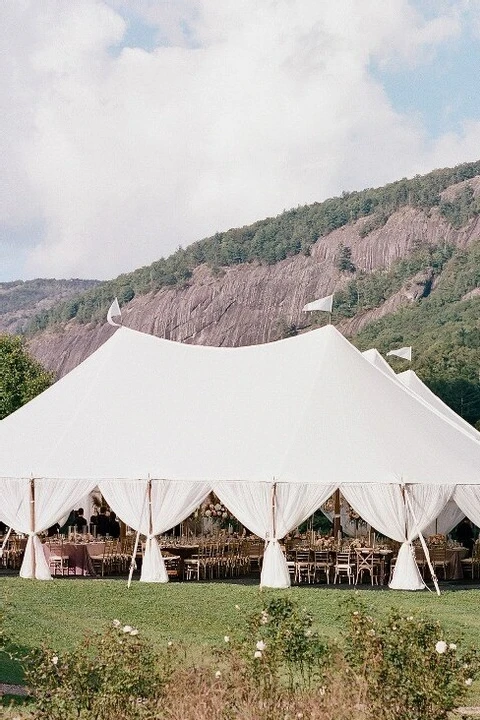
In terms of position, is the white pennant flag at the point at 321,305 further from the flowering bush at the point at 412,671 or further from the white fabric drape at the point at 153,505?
the flowering bush at the point at 412,671

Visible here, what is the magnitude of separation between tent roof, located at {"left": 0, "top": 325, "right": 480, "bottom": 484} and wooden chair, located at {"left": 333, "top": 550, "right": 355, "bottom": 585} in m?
1.77

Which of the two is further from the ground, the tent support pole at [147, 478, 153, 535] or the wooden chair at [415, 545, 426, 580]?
the tent support pole at [147, 478, 153, 535]

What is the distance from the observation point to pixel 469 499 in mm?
17625

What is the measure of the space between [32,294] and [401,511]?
17455 cm

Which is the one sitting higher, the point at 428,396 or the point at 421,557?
the point at 428,396

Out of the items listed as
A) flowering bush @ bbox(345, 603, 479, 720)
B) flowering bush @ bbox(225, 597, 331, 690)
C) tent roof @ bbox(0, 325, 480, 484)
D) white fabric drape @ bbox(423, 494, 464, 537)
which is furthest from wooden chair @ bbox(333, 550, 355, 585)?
flowering bush @ bbox(345, 603, 479, 720)

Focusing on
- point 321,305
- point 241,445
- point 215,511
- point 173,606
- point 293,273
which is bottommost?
point 173,606

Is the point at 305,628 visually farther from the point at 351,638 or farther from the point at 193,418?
the point at 193,418

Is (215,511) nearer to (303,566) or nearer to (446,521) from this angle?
(446,521)

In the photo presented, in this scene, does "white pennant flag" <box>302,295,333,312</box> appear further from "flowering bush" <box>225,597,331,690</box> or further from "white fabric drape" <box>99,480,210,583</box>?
"flowering bush" <box>225,597,331,690</box>

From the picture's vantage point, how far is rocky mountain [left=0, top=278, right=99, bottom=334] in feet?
572

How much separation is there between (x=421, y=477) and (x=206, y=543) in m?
3.70

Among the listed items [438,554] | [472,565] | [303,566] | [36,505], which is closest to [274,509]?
[303,566]

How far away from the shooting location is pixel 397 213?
95.9 m
